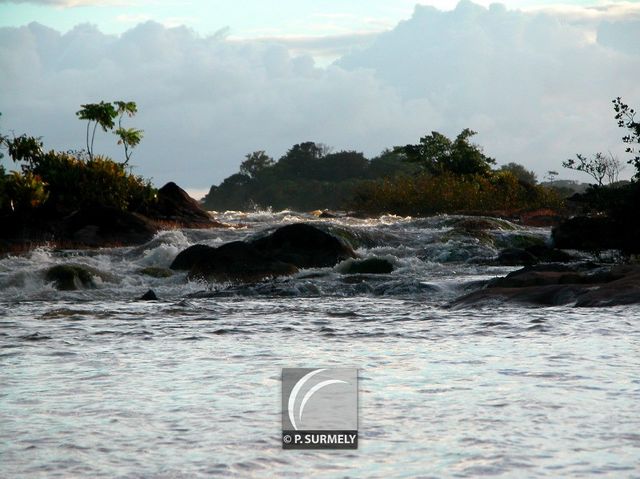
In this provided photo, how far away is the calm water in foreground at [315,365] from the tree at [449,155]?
133 feet

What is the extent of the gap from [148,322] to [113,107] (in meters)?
35.2

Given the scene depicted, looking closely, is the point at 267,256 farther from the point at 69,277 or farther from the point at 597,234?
the point at 597,234

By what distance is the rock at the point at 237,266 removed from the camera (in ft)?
64.3

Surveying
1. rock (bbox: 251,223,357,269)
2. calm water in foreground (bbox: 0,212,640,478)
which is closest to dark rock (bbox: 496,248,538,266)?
rock (bbox: 251,223,357,269)

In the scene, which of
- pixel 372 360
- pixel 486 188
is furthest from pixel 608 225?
pixel 486 188

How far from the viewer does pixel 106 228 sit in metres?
31.3

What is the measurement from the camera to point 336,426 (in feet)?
18.5

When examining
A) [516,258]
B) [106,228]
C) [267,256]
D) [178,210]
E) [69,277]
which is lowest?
[69,277]

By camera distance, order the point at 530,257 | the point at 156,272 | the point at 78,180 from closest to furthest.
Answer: the point at 156,272
the point at 530,257
the point at 78,180

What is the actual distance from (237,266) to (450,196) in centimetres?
2910

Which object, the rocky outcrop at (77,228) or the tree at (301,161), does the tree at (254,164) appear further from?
the rocky outcrop at (77,228)

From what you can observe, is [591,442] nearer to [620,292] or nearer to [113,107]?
[620,292]

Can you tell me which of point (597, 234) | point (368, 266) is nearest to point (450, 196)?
point (597, 234)

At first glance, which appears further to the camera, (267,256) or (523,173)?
(523,173)
